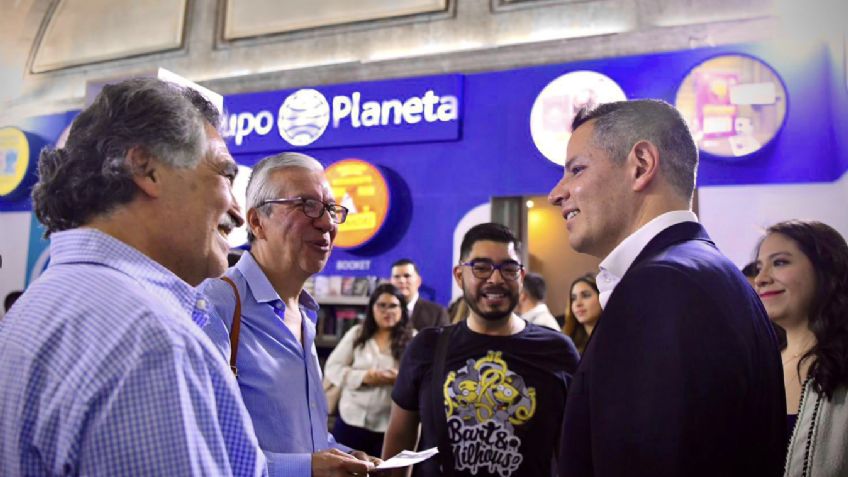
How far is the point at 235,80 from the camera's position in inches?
302

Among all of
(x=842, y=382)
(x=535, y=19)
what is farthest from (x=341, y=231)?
(x=842, y=382)

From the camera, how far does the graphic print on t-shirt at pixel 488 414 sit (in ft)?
7.84

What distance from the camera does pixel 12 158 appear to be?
22.8 ft

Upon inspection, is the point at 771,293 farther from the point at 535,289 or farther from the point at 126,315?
the point at 535,289

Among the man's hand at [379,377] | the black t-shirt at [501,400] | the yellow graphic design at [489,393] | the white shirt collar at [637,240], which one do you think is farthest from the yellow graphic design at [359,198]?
the white shirt collar at [637,240]

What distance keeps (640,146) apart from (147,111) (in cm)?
112

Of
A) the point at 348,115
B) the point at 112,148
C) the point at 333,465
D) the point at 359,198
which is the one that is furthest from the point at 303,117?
the point at 112,148

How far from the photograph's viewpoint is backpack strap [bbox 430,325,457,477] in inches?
95.9

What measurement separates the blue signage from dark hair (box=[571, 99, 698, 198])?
4.84 m

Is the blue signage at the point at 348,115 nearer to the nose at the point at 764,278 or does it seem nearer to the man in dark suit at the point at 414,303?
the man in dark suit at the point at 414,303

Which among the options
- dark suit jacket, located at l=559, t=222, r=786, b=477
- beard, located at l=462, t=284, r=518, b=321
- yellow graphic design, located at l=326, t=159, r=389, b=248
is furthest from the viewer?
yellow graphic design, located at l=326, t=159, r=389, b=248

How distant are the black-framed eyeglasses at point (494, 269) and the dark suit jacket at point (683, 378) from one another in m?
1.25

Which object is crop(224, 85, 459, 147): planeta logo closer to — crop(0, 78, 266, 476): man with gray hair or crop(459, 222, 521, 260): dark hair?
crop(459, 222, 521, 260): dark hair

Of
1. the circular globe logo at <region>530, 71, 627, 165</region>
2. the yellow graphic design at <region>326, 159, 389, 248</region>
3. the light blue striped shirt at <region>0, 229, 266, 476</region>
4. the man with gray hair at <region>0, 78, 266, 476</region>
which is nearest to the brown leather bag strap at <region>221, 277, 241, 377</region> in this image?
the man with gray hair at <region>0, 78, 266, 476</region>
